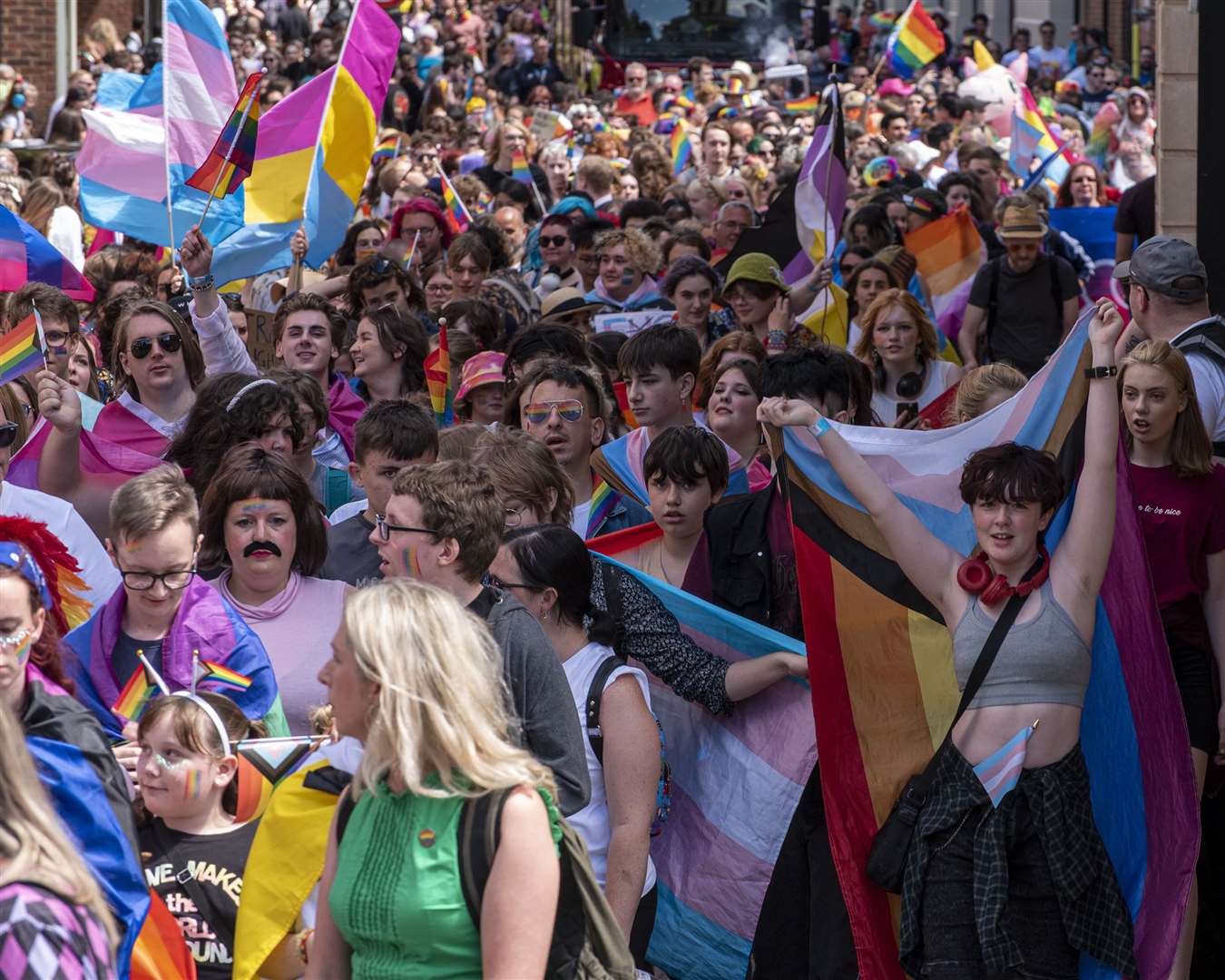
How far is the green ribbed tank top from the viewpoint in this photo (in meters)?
3.11

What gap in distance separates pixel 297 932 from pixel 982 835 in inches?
68.9

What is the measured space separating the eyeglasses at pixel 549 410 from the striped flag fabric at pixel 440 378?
1633mm

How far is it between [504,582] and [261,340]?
4205 millimetres

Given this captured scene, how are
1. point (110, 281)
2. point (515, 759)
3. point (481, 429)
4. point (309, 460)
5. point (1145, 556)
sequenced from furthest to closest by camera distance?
point (110, 281)
point (309, 460)
point (481, 429)
point (1145, 556)
point (515, 759)

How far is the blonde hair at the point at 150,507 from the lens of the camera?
15.6ft

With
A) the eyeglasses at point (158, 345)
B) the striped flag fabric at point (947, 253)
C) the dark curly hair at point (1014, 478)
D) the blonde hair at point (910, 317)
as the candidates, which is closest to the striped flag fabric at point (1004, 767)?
the dark curly hair at point (1014, 478)

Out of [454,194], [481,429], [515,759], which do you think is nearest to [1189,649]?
[481,429]

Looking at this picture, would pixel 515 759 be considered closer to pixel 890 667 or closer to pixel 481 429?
pixel 890 667

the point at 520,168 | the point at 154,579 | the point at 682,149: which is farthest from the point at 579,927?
the point at 682,149

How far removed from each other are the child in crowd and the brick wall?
829 inches

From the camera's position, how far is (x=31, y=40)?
24.2 meters

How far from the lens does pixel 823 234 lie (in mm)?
10156

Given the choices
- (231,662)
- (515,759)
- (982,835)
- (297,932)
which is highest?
(515,759)

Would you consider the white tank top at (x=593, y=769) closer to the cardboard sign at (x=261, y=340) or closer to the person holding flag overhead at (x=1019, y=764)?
the person holding flag overhead at (x=1019, y=764)
